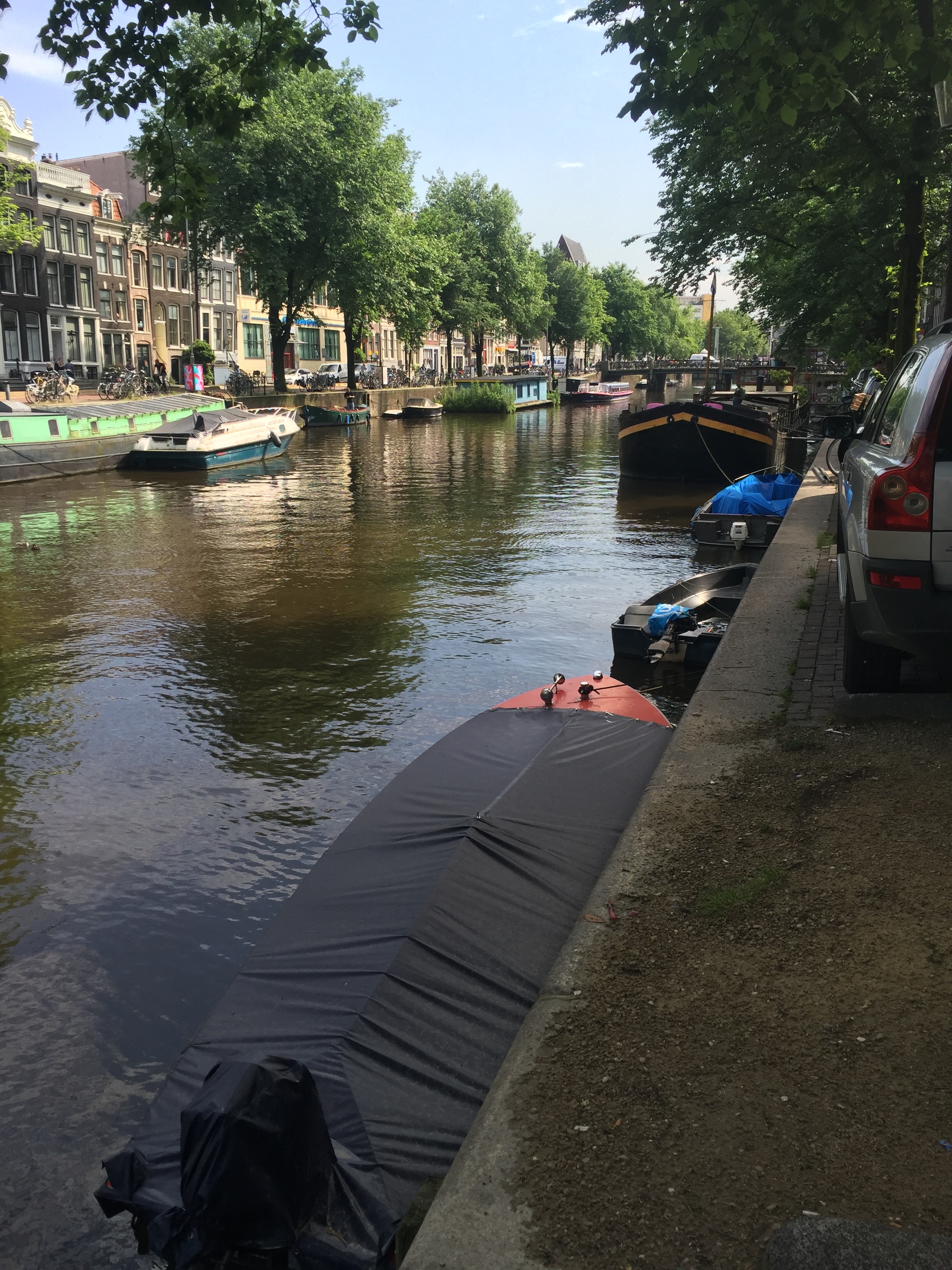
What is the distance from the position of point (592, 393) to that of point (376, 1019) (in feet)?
286

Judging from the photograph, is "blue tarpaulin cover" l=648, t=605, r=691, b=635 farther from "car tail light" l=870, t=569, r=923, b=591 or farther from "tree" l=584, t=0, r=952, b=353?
"car tail light" l=870, t=569, r=923, b=591

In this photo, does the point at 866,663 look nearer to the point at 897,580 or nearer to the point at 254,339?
the point at 897,580

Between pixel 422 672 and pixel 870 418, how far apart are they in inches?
234

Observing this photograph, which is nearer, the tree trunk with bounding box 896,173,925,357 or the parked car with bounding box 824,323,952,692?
the parked car with bounding box 824,323,952,692

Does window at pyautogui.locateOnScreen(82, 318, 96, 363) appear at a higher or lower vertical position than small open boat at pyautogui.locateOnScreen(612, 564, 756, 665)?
higher

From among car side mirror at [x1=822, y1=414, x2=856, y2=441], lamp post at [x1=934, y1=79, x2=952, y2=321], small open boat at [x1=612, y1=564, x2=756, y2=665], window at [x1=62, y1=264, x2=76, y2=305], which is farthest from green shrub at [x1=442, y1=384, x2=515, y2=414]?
car side mirror at [x1=822, y1=414, x2=856, y2=441]

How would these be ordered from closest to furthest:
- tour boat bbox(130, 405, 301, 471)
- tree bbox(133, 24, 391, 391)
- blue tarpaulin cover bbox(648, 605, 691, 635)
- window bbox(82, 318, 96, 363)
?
blue tarpaulin cover bbox(648, 605, 691, 635) → tour boat bbox(130, 405, 301, 471) → tree bbox(133, 24, 391, 391) → window bbox(82, 318, 96, 363)

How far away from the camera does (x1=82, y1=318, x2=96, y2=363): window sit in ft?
171

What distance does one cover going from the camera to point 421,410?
62000 millimetres

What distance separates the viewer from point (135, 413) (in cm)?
3562

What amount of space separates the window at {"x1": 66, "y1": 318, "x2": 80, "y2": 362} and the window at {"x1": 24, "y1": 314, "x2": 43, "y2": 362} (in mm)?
2104

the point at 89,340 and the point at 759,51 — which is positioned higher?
the point at 89,340

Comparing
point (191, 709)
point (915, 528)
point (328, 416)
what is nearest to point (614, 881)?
point (915, 528)

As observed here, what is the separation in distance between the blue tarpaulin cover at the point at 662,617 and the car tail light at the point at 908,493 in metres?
6.31
